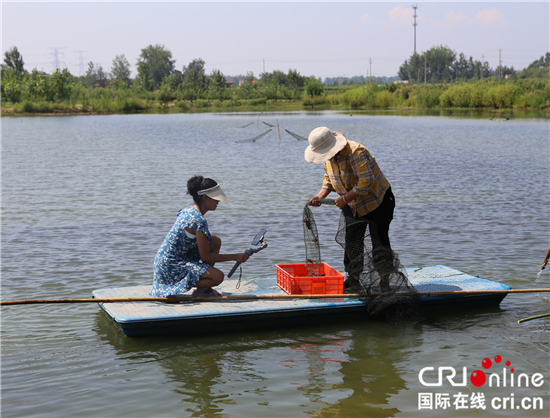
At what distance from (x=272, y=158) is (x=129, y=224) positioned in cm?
1248

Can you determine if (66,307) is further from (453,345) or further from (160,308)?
(453,345)

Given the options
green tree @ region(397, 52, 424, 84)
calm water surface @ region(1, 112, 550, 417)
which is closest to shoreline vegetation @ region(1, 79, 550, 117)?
calm water surface @ region(1, 112, 550, 417)

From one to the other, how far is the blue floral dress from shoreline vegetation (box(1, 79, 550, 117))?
148 ft

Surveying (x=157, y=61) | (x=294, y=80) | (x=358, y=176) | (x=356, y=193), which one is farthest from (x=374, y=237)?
(x=157, y=61)

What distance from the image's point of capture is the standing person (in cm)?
558

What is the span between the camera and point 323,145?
18.4ft

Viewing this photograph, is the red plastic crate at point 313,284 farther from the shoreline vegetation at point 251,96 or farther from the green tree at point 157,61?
the green tree at point 157,61

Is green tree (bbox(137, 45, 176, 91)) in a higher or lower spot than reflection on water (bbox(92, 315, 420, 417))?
higher

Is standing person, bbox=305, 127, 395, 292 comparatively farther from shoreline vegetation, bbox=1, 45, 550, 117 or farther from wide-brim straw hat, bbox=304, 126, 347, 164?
shoreline vegetation, bbox=1, 45, 550, 117

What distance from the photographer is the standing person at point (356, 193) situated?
558 centimetres

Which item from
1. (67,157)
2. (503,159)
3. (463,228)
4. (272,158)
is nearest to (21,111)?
(67,157)

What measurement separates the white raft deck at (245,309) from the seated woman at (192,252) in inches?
7.6

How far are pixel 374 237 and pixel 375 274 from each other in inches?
14.4

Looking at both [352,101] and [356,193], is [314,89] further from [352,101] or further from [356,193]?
[356,193]
